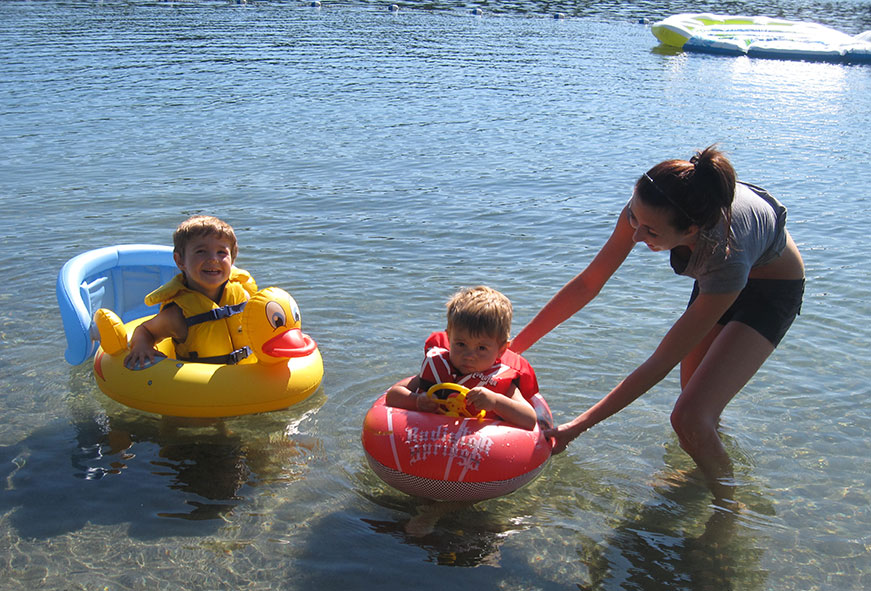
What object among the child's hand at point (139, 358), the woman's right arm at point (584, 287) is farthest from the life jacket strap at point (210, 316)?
the woman's right arm at point (584, 287)

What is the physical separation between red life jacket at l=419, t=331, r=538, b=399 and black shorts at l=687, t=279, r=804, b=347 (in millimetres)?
1013

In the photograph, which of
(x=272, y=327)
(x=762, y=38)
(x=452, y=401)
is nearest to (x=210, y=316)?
(x=272, y=327)

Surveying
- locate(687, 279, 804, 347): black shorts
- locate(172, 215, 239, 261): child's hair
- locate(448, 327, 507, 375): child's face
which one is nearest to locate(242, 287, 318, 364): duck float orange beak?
locate(172, 215, 239, 261): child's hair

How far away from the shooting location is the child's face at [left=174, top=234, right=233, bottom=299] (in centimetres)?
480

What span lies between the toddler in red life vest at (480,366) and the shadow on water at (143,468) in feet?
2.93

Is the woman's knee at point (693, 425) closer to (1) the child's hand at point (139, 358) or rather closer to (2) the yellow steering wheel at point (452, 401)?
(2) the yellow steering wheel at point (452, 401)

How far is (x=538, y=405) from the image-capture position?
4.24m

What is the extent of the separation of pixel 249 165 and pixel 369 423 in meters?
7.99

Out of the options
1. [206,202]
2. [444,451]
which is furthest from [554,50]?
[444,451]

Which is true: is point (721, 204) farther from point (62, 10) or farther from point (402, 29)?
point (62, 10)

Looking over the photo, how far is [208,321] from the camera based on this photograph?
493cm

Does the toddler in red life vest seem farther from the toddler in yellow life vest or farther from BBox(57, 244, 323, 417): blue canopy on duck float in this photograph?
the toddler in yellow life vest

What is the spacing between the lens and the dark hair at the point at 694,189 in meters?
3.24

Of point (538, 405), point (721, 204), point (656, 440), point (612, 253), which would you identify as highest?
point (721, 204)
